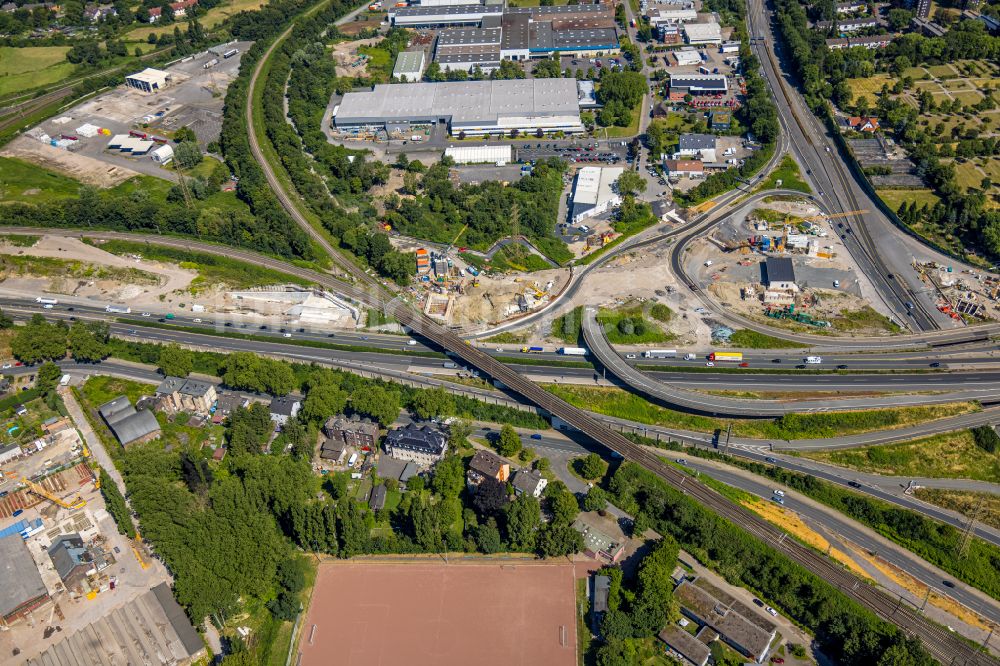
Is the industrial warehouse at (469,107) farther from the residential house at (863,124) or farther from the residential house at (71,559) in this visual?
the residential house at (71,559)

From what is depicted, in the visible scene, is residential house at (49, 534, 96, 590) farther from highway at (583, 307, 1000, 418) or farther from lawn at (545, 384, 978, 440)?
lawn at (545, 384, 978, 440)

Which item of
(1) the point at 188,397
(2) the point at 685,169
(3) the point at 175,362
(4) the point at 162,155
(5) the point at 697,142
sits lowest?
(1) the point at 188,397

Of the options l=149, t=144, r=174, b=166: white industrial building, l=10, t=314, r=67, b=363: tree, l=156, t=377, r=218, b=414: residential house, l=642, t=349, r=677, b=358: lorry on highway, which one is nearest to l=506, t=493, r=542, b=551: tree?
l=642, t=349, r=677, b=358: lorry on highway

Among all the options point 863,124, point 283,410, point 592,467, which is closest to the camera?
point 592,467

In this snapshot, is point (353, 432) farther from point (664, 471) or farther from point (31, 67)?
point (31, 67)

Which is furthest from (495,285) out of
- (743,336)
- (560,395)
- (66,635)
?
(66,635)

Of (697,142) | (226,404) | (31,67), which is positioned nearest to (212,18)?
(31,67)

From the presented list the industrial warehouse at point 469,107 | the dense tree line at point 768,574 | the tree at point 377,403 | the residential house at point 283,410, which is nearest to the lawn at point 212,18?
the industrial warehouse at point 469,107

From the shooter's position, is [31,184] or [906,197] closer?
[906,197]

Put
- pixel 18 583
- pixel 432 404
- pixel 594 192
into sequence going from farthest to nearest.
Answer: pixel 594 192 < pixel 432 404 < pixel 18 583
